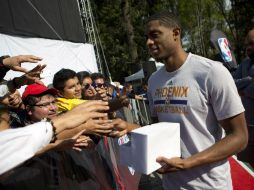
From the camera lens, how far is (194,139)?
A: 2441mm

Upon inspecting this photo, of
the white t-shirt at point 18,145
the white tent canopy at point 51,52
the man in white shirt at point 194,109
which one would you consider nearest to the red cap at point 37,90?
the man in white shirt at point 194,109

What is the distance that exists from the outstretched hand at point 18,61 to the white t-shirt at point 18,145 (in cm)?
157

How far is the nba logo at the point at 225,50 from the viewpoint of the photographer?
4992mm

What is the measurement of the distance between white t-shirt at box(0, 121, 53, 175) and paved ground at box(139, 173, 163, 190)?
4220mm

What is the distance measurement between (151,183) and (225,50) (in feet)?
8.01

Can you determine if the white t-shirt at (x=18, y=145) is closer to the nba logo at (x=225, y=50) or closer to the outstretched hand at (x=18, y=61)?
the outstretched hand at (x=18, y=61)

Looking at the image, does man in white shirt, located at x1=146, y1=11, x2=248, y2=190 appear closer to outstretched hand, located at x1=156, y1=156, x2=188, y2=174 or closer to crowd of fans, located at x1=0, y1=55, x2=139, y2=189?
outstretched hand, located at x1=156, y1=156, x2=188, y2=174

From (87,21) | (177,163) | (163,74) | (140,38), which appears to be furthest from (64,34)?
(140,38)

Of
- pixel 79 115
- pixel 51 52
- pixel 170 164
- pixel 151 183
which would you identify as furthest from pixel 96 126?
pixel 51 52

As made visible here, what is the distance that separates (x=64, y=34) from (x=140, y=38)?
22711mm

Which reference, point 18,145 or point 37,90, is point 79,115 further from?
point 37,90

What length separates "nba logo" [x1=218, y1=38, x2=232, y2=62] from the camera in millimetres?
4992

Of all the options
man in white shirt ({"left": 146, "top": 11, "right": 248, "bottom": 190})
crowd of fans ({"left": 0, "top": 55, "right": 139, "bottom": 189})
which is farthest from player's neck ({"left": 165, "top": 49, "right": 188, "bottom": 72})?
crowd of fans ({"left": 0, "top": 55, "right": 139, "bottom": 189})

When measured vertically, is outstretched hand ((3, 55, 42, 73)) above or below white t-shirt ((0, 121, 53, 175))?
above
